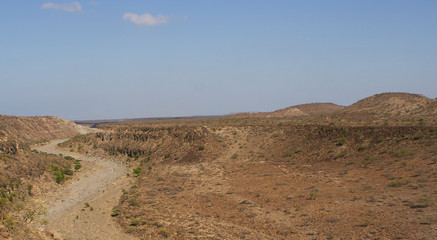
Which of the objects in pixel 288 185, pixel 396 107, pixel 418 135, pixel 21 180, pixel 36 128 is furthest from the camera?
pixel 36 128

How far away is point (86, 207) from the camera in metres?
24.1

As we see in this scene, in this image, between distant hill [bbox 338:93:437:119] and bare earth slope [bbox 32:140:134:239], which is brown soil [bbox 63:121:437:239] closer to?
bare earth slope [bbox 32:140:134:239]

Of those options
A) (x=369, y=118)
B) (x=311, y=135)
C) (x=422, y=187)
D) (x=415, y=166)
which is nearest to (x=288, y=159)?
(x=311, y=135)

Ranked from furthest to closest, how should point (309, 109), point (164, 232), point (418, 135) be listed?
point (309, 109), point (418, 135), point (164, 232)

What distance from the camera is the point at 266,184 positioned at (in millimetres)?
26859

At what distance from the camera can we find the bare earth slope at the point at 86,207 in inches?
762

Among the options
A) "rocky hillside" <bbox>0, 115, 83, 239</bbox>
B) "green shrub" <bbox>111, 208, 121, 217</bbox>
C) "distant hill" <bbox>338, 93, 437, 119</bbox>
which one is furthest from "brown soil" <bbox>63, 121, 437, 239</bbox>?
"distant hill" <bbox>338, 93, 437, 119</bbox>

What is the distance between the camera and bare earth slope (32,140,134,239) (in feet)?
63.5

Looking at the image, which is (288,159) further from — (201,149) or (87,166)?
(87,166)

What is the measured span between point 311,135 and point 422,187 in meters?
18.7

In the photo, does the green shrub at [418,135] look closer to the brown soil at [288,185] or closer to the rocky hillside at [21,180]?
the brown soil at [288,185]

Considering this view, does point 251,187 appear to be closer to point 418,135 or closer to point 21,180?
point 418,135

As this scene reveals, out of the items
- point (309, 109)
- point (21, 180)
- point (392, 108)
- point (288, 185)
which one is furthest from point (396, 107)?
point (21, 180)

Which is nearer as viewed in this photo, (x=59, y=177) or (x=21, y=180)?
(x=21, y=180)
